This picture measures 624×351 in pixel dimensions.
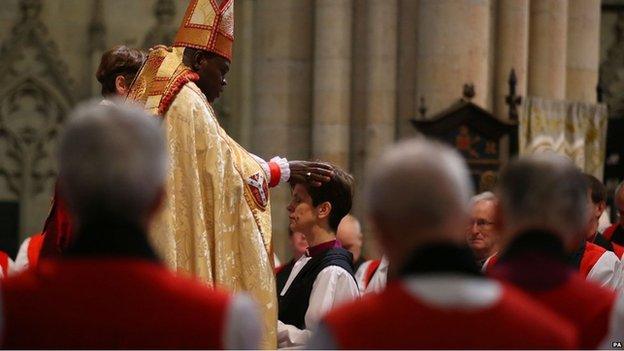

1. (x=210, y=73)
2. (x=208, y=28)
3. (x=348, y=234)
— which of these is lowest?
(x=348, y=234)

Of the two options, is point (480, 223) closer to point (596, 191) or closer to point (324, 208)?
point (596, 191)

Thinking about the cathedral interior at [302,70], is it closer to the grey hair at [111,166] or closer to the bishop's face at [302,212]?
the bishop's face at [302,212]

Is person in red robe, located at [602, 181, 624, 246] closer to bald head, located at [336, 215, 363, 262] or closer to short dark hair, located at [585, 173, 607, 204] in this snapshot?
short dark hair, located at [585, 173, 607, 204]

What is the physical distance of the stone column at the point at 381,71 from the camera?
1293cm

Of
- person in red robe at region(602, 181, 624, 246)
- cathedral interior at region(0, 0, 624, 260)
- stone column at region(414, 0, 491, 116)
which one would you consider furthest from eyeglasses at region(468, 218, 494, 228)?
cathedral interior at region(0, 0, 624, 260)

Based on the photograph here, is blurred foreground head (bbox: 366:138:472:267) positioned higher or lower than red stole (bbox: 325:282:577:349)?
higher

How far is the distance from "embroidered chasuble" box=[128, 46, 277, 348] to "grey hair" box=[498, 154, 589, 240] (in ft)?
8.10

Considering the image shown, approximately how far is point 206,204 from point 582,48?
27.8ft

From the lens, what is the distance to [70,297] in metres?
2.84

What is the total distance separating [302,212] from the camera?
5707 millimetres

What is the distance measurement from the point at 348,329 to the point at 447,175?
37 cm

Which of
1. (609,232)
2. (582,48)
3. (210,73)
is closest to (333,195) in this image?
(210,73)

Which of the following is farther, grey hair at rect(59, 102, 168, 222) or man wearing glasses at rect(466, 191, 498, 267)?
man wearing glasses at rect(466, 191, 498, 267)

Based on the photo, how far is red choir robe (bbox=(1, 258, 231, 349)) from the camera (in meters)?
2.82
